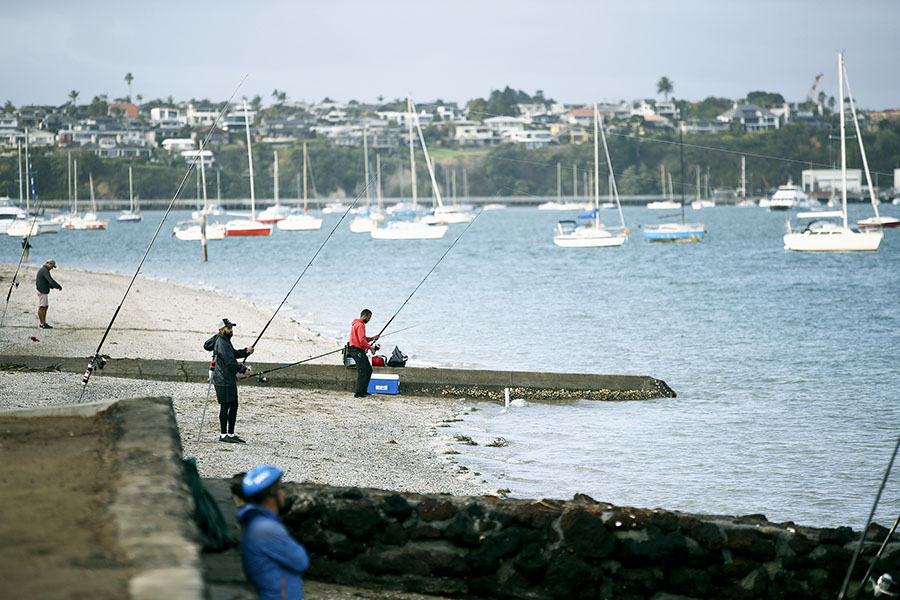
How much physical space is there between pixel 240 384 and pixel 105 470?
33.7ft

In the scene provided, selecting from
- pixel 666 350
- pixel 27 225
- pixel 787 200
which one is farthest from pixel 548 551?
pixel 787 200

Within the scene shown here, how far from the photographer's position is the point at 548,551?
752 centimetres

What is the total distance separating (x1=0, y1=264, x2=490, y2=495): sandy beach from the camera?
36.7ft

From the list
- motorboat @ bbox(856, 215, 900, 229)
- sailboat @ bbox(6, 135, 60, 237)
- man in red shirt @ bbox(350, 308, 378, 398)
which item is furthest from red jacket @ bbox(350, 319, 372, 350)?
motorboat @ bbox(856, 215, 900, 229)

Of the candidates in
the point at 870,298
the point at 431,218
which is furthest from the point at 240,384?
the point at 431,218

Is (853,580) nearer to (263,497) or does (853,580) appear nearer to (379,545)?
(379,545)

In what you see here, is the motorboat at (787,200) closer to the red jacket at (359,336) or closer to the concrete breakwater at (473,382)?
the concrete breakwater at (473,382)

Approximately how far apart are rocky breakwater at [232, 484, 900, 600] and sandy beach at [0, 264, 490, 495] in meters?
2.98

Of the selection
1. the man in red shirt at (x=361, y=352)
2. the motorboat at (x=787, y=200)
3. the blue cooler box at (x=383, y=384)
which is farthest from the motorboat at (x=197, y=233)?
the motorboat at (x=787, y=200)

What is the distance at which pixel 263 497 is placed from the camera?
519 cm

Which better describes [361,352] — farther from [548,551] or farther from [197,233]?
[197,233]

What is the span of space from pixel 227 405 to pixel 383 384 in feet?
15.4

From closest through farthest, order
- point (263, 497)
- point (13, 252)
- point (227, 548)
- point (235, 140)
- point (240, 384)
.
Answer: point (263, 497) < point (227, 548) < point (240, 384) < point (13, 252) < point (235, 140)

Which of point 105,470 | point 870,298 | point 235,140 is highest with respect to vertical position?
point 235,140
